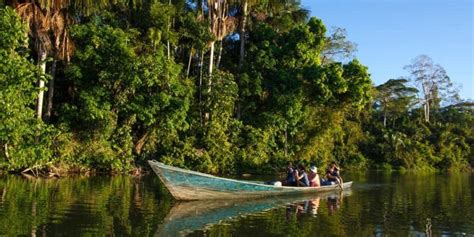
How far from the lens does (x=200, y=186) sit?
16828mm

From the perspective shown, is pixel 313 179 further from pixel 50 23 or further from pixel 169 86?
pixel 50 23

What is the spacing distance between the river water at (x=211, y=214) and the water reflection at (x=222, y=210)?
0.07 feet

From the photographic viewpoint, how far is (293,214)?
14883 mm

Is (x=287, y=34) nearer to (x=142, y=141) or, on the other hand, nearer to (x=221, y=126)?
(x=221, y=126)

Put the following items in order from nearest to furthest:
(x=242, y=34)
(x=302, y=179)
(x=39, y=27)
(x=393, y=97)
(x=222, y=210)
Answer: (x=222, y=210) < (x=302, y=179) < (x=39, y=27) < (x=242, y=34) < (x=393, y=97)

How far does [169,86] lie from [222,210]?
53.9ft

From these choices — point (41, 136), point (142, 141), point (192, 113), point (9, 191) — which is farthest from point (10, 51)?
point (192, 113)

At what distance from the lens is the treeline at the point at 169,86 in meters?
25.1

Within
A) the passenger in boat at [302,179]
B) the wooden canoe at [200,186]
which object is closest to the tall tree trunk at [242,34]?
the passenger in boat at [302,179]

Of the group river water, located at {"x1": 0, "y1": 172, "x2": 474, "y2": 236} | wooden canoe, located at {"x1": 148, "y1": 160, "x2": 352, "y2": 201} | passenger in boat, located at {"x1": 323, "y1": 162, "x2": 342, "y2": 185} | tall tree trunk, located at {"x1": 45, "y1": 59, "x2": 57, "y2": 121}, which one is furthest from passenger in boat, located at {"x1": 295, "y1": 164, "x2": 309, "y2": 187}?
tall tree trunk, located at {"x1": 45, "y1": 59, "x2": 57, "y2": 121}

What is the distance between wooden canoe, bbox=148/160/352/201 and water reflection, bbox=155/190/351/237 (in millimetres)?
253

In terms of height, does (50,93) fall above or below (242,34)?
below

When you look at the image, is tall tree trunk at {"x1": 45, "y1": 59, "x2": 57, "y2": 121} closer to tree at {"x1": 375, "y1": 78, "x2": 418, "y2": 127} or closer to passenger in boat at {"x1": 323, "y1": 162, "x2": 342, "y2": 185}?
passenger in boat at {"x1": 323, "y1": 162, "x2": 342, "y2": 185}

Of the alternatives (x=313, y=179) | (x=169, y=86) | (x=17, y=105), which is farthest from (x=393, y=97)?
(x=17, y=105)
